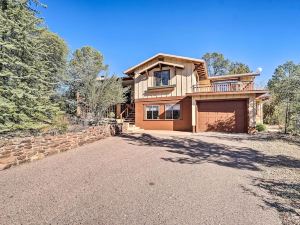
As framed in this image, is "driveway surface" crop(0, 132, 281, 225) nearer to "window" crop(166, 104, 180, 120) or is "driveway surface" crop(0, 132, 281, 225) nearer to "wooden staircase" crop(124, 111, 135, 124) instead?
"window" crop(166, 104, 180, 120)

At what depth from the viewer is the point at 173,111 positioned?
18500 millimetres

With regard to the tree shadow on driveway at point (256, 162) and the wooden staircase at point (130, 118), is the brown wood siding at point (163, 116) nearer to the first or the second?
the wooden staircase at point (130, 118)

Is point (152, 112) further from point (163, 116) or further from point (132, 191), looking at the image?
point (132, 191)

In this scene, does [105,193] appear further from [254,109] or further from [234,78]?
[234,78]

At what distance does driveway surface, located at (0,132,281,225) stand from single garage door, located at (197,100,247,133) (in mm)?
9332

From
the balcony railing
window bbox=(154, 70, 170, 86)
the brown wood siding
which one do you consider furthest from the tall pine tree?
the balcony railing

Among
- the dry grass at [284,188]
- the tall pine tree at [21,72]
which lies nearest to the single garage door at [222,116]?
the dry grass at [284,188]

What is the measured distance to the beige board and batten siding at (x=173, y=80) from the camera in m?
18.0

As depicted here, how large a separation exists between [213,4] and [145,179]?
12385 mm

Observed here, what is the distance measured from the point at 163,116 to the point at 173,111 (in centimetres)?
105

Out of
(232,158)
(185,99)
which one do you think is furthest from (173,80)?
(232,158)

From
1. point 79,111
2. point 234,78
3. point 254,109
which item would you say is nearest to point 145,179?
point 79,111

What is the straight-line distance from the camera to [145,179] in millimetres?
5594

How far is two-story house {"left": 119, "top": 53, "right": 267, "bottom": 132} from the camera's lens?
1653 centimetres
